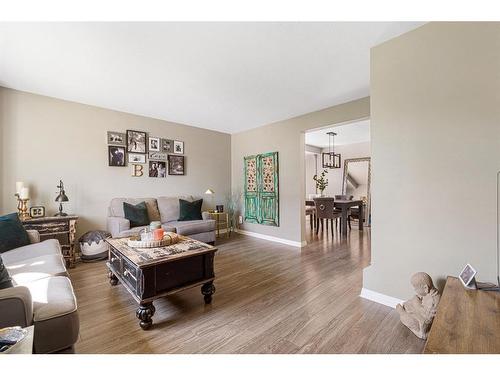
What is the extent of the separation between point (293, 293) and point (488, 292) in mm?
1457

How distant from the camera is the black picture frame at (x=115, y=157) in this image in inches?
148

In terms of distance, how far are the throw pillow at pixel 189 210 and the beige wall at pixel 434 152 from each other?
119 inches

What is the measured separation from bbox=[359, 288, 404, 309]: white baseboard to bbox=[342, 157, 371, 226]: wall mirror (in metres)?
4.64

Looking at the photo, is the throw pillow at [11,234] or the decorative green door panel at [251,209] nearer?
the throw pillow at [11,234]

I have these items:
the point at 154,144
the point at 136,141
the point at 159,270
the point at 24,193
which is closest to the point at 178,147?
the point at 154,144

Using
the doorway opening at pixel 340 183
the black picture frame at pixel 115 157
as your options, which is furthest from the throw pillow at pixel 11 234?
the doorway opening at pixel 340 183

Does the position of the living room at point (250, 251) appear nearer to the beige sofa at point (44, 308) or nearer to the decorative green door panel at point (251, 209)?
the beige sofa at point (44, 308)

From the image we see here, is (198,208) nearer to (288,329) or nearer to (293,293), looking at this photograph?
(293,293)

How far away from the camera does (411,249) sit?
1908 mm

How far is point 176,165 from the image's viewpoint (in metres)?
4.55

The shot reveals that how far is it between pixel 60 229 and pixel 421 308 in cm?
405

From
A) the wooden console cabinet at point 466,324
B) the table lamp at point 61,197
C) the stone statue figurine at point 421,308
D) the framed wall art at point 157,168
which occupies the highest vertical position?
the framed wall art at point 157,168

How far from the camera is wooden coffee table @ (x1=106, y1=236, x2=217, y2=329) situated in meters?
1.73
